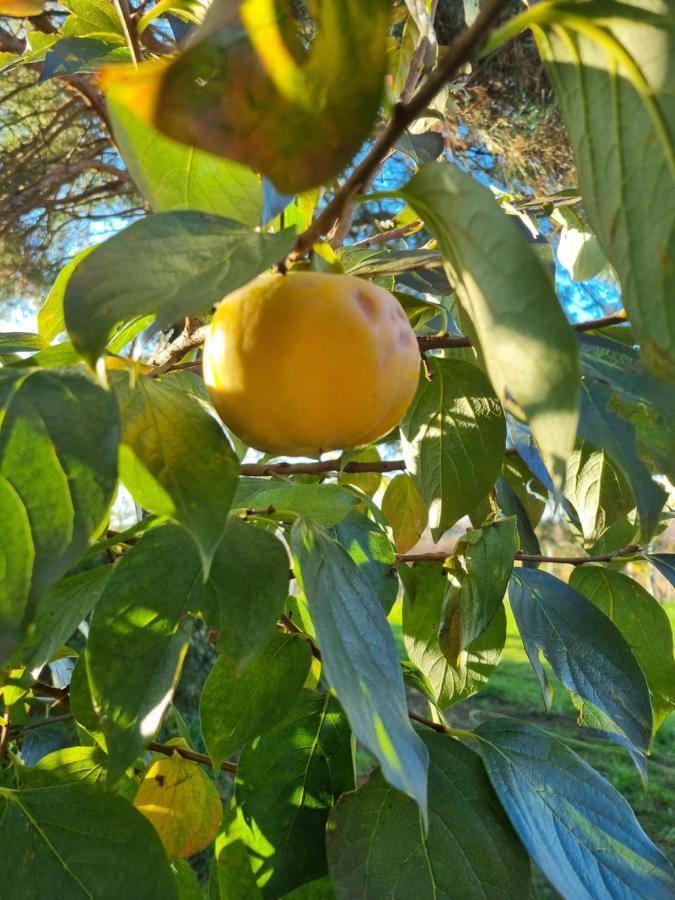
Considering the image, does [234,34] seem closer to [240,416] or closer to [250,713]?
[240,416]

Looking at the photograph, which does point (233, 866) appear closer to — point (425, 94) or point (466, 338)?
point (466, 338)

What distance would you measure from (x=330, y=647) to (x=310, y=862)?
23 centimetres

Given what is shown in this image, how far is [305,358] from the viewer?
13.3 inches

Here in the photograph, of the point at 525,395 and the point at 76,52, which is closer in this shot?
the point at 525,395

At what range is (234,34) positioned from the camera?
0.27m

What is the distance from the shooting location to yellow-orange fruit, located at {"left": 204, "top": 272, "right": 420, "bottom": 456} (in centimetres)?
34

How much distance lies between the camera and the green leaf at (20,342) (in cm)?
52

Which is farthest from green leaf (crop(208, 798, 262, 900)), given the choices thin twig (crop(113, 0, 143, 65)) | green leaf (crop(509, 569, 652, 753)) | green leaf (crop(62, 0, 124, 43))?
green leaf (crop(62, 0, 124, 43))

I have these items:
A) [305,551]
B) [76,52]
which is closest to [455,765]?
[305,551]

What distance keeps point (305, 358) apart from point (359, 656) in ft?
0.45

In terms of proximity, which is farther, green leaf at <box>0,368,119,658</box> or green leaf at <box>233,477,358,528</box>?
green leaf at <box>233,477,358,528</box>

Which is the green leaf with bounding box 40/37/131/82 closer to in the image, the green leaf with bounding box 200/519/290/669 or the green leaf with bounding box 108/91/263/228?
the green leaf with bounding box 108/91/263/228

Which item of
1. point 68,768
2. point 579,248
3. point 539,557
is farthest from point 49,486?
point 579,248

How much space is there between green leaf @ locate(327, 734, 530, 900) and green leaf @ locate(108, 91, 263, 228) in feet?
1.09
